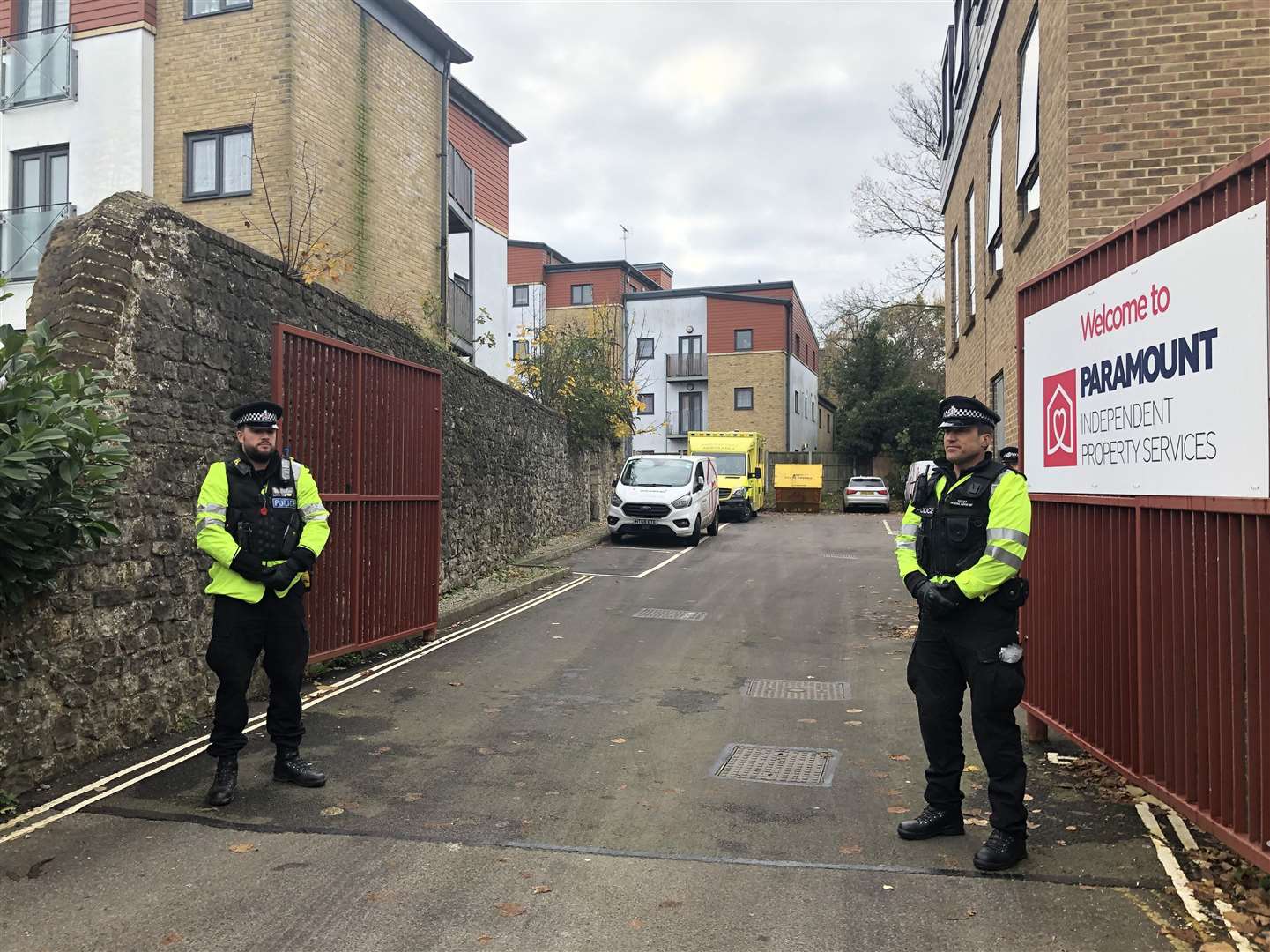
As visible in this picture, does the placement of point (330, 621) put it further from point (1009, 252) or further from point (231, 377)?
point (1009, 252)

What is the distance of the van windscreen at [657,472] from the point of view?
858 inches

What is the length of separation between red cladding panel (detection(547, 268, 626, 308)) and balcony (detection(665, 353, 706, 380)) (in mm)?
4122

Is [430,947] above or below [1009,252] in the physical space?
below

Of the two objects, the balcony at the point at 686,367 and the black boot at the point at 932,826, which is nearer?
the black boot at the point at 932,826

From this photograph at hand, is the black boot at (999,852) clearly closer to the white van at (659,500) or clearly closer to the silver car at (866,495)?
the white van at (659,500)

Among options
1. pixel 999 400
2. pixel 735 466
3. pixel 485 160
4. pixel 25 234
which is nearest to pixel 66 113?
pixel 25 234

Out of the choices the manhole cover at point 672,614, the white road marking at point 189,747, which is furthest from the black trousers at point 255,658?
the manhole cover at point 672,614

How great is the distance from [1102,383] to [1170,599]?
4.27ft

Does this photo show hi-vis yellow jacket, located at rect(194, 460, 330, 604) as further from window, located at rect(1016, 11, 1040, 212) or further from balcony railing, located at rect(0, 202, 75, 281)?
balcony railing, located at rect(0, 202, 75, 281)

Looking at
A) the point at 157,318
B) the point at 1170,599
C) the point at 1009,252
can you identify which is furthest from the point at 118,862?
the point at 1009,252

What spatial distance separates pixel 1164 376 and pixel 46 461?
5460mm

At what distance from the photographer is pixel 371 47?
2047 centimetres

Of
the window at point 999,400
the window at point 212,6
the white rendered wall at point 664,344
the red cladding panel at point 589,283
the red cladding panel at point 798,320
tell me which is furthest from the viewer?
the red cladding panel at point 798,320

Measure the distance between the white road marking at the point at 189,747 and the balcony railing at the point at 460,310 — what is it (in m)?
14.0
